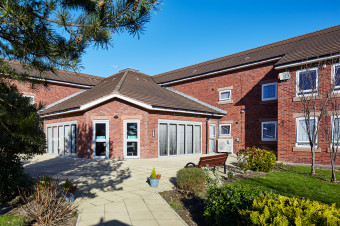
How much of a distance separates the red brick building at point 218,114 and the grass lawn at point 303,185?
158 inches

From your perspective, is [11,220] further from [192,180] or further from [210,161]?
[210,161]

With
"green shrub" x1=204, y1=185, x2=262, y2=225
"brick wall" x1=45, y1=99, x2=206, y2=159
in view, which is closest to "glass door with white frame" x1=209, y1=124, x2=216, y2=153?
"brick wall" x1=45, y1=99, x2=206, y2=159

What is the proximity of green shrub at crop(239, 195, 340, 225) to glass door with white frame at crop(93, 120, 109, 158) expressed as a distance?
38.3 feet

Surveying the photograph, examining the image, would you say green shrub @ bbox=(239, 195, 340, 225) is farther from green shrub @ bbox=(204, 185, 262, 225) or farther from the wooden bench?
the wooden bench

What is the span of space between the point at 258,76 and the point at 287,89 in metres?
3.65

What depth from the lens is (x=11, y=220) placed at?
4199 mm

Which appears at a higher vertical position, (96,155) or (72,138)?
(72,138)

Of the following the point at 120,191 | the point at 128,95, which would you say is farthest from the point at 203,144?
the point at 120,191

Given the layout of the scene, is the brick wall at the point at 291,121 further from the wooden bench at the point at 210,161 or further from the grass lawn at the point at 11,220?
the grass lawn at the point at 11,220

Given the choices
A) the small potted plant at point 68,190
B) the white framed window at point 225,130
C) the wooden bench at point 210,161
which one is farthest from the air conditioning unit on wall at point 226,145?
the small potted plant at point 68,190

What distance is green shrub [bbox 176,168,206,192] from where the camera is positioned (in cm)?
625

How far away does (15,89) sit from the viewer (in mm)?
4973

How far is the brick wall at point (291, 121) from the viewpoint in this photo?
37.3 ft

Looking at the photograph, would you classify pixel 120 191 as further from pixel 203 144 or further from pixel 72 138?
pixel 203 144
